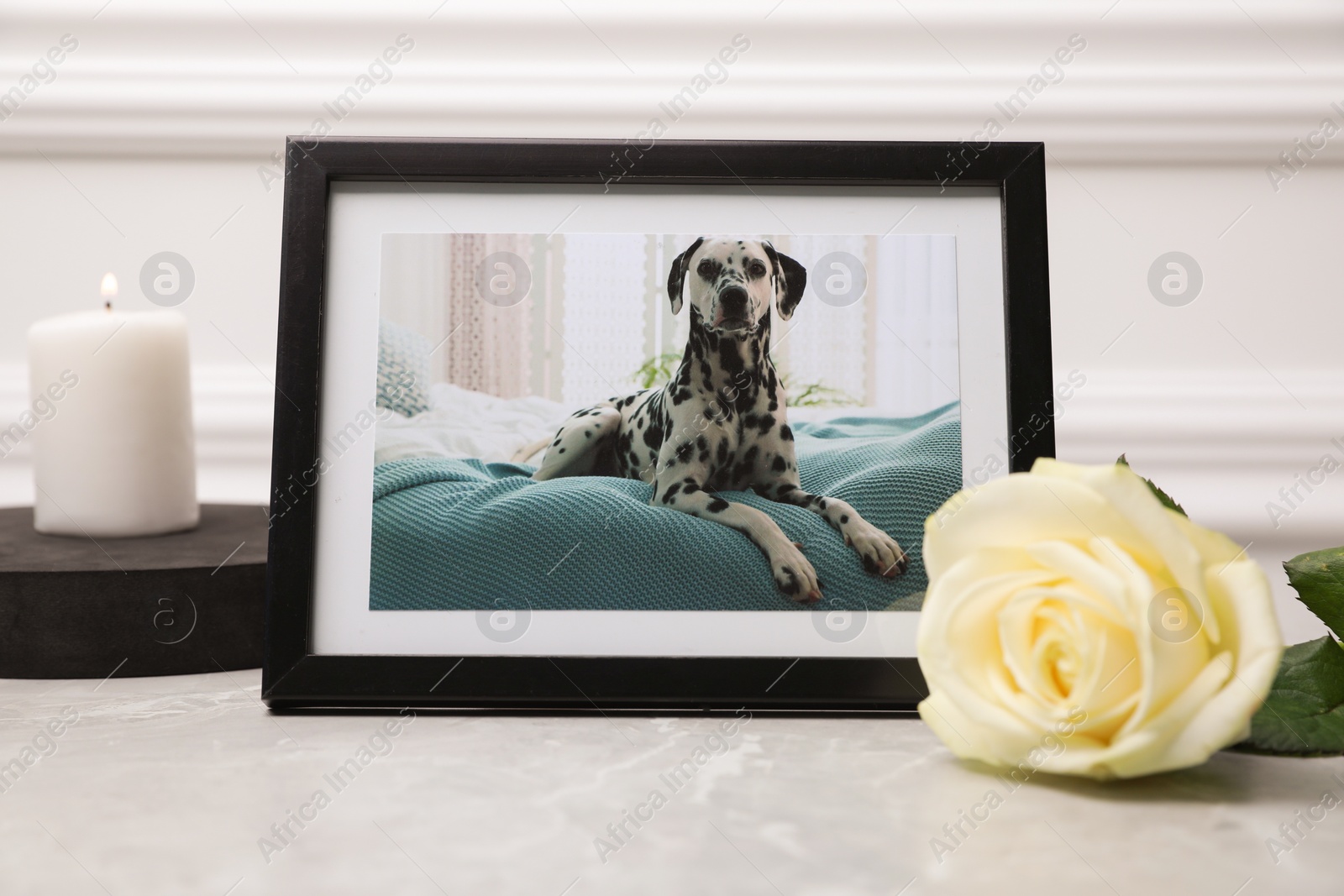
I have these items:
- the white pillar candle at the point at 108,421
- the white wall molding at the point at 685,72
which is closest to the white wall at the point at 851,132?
the white wall molding at the point at 685,72

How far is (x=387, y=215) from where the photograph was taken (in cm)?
63

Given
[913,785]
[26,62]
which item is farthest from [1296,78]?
[26,62]

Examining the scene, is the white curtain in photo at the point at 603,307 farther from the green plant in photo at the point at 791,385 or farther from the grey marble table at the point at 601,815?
the grey marble table at the point at 601,815

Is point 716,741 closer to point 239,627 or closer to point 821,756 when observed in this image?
point 821,756

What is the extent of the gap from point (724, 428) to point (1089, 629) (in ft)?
0.96

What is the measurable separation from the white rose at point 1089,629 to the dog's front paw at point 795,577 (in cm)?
16

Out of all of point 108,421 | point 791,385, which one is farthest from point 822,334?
point 108,421

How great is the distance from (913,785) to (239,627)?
50 centimetres

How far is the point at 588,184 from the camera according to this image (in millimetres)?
644

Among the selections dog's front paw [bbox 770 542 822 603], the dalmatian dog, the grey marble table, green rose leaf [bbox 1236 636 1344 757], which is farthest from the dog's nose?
green rose leaf [bbox 1236 636 1344 757]

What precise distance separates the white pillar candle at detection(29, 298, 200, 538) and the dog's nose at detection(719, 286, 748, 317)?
441 millimetres

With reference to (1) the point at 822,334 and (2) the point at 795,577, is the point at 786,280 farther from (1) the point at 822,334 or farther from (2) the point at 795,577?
(2) the point at 795,577

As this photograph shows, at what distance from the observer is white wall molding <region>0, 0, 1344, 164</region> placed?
897mm

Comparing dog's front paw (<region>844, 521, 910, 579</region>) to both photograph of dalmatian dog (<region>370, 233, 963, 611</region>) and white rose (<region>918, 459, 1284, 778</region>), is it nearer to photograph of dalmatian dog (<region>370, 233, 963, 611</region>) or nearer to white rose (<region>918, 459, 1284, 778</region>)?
photograph of dalmatian dog (<region>370, 233, 963, 611</region>)
